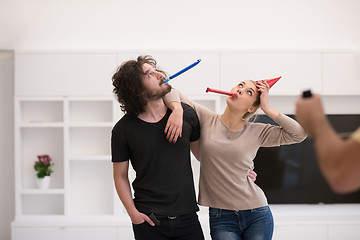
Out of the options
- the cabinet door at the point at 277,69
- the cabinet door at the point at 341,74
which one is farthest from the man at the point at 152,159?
the cabinet door at the point at 341,74

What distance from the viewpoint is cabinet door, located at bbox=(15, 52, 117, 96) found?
4.06 meters

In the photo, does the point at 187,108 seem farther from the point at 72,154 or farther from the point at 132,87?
the point at 72,154

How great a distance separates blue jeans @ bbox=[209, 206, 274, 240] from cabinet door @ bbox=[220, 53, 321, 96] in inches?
82.3

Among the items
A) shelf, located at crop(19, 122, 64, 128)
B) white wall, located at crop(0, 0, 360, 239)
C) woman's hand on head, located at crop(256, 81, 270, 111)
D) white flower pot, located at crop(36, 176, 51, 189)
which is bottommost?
white flower pot, located at crop(36, 176, 51, 189)

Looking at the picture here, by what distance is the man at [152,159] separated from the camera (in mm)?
2127

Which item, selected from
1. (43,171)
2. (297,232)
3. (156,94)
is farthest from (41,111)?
(297,232)

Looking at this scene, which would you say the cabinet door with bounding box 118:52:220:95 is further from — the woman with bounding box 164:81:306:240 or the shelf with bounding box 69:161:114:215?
the woman with bounding box 164:81:306:240

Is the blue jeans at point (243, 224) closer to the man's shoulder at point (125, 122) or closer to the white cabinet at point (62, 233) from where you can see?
the man's shoulder at point (125, 122)

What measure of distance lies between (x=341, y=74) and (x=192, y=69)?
57.0 inches

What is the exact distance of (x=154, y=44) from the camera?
4297 mm

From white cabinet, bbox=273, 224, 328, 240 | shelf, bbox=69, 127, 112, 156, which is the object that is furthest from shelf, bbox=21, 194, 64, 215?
white cabinet, bbox=273, 224, 328, 240

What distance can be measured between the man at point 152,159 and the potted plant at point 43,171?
2.14 metres

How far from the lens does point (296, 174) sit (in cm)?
431

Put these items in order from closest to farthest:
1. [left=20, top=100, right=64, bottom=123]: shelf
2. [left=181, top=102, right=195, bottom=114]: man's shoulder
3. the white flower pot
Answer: [left=181, top=102, right=195, bottom=114]: man's shoulder, the white flower pot, [left=20, top=100, right=64, bottom=123]: shelf
